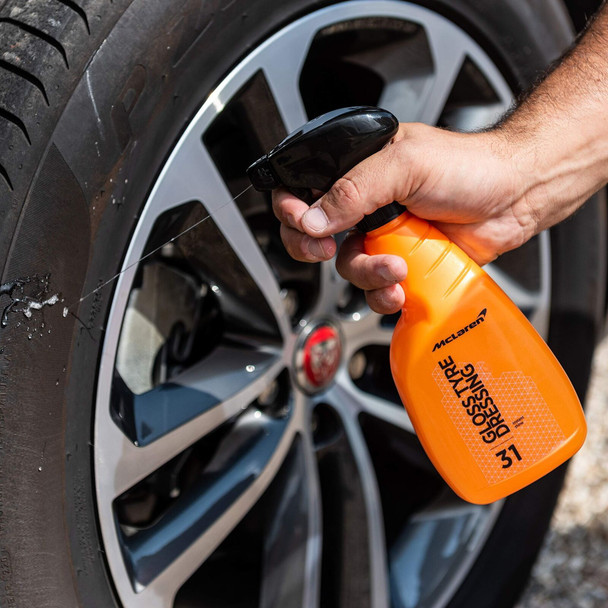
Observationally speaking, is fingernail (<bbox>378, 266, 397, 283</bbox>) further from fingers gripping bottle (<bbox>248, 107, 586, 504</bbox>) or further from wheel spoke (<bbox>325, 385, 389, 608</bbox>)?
wheel spoke (<bbox>325, 385, 389, 608</bbox>)

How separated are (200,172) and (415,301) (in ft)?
1.13

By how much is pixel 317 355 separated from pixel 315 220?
45 centimetres

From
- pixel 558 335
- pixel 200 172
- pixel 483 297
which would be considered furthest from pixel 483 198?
pixel 558 335

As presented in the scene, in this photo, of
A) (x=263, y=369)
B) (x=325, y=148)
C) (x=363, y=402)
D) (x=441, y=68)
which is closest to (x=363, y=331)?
(x=363, y=402)

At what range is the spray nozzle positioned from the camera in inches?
37.7

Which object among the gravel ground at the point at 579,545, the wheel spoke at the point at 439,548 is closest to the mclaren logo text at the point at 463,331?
the wheel spoke at the point at 439,548

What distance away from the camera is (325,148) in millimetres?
965

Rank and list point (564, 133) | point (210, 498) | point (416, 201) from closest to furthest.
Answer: point (416, 201) < point (564, 133) < point (210, 498)

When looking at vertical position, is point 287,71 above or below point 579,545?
above

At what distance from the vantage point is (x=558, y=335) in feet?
6.03

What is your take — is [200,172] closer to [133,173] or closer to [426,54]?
[133,173]

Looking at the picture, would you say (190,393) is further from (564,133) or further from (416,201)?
(564,133)

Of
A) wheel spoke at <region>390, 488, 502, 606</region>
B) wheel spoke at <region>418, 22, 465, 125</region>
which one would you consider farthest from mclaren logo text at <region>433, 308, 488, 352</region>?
wheel spoke at <region>390, 488, 502, 606</region>

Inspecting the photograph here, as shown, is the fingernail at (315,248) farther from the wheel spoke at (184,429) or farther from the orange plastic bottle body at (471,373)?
the wheel spoke at (184,429)
